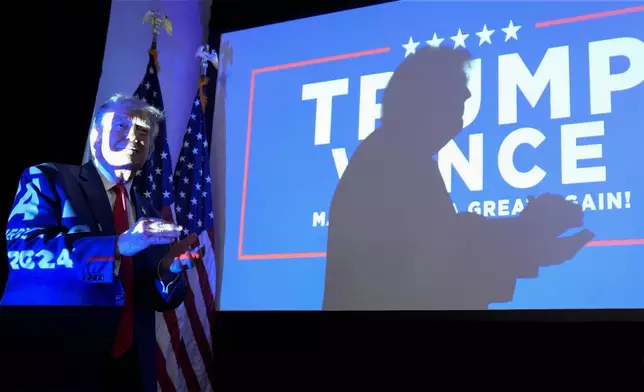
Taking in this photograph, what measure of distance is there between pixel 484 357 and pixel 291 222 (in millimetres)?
1123

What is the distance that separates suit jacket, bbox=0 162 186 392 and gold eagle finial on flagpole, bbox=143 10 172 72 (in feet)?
6.57

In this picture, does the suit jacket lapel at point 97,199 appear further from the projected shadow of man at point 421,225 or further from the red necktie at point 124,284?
the projected shadow of man at point 421,225

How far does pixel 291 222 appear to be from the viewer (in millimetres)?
3344

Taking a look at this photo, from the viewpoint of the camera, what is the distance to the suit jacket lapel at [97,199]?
1.75 meters

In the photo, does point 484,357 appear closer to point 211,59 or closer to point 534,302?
point 534,302

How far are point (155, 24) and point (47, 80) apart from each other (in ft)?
3.58

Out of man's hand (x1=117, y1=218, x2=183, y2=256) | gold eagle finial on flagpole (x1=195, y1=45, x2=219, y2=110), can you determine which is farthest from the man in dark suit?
gold eagle finial on flagpole (x1=195, y1=45, x2=219, y2=110)

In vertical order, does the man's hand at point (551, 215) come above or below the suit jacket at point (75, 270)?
above

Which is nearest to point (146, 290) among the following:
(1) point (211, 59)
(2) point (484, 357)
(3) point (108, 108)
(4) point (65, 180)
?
(4) point (65, 180)

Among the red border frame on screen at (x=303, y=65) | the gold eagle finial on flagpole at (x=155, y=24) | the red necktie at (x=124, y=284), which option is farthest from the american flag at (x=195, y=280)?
the red necktie at (x=124, y=284)

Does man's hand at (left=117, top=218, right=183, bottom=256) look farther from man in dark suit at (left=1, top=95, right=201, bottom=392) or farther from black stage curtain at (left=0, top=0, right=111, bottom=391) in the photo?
black stage curtain at (left=0, top=0, right=111, bottom=391)

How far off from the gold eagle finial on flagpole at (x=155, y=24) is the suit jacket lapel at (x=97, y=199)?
200 cm

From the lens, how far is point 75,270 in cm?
159

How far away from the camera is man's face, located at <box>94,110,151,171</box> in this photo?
1844 mm
